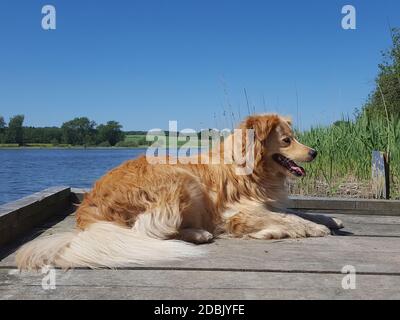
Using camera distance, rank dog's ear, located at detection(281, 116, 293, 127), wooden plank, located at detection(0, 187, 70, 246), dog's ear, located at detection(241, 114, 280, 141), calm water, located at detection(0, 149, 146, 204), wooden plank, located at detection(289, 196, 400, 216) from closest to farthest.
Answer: wooden plank, located at detection(0, 187, 70, 246), dog's ear, located at detection(241, 114, 280, 141), dog's ear, located at detection(281, 116, 293, 127), wooden plank, located at detection(289, 196, 400, 216), calm water, located at detection(0, 149, 146, 204)

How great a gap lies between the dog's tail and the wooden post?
289 centimetres

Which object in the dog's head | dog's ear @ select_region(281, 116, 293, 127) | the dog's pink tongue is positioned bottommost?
the dog's pink tongue

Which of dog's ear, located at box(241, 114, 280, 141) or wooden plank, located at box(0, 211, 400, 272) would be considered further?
dog's ear, located at box(241, 114, 280, 141)

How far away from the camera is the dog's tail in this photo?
2.43 meters

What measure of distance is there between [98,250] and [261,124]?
1.83 m

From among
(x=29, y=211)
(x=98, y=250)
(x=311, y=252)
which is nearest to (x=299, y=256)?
(x=311, y=252)

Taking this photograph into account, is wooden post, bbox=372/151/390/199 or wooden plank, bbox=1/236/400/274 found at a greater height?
wooden post, bbox=372/151/390/199

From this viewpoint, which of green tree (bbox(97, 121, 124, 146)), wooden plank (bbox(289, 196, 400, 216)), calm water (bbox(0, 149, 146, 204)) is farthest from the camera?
green tree (bbox(97, 121, 124, 146))

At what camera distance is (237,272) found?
92.1 inches

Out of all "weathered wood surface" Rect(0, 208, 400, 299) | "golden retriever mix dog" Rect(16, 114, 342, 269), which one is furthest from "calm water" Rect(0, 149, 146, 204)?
"weathered wood surface" Rect(0, 208, 400, 299)

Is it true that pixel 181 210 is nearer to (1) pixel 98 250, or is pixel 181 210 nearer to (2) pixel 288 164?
(1) pixel 98 250

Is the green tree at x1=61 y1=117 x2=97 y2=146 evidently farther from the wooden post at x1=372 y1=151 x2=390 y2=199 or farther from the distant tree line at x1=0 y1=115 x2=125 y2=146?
the wooden post at x1=372 y1=151 x2=390 y2=199

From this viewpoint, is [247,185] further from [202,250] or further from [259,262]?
[259,262]

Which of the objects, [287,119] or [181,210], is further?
[287,119]
